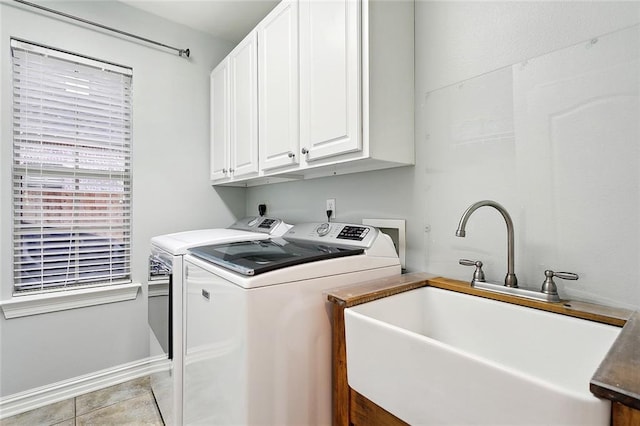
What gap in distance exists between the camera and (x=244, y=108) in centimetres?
207

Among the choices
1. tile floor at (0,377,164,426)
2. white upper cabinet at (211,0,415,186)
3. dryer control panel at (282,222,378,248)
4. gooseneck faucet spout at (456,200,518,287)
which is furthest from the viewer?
tile floor at (0,377,164,426)

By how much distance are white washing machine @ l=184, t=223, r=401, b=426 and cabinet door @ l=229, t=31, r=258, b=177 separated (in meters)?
0.81

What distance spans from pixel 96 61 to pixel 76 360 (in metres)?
2.02

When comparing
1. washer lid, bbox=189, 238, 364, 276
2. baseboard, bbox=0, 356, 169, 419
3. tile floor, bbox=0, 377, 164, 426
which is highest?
washer lid, bbox=189, 238, 364, 276

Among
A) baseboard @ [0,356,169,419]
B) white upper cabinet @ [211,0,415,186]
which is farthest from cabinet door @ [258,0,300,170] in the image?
baseboard @ [0,356,169,419]

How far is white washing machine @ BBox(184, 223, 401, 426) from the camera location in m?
1.04

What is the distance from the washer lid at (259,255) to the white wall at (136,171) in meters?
1.10

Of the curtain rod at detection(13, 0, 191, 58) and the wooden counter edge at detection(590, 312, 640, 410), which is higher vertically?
the curtain rod at detection(13, 0, 191, 58)

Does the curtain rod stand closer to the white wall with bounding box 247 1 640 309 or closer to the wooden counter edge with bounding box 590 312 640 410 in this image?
the white wall with bounding box 247 1 640 309

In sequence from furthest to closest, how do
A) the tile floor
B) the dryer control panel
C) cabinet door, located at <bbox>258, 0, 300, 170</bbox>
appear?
the tile floor < cabinet door, located at <bbox>258, 0, 300, 170</bbox> < the dryer control panel

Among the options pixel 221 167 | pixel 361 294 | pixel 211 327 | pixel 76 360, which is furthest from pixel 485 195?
pixel 76 360

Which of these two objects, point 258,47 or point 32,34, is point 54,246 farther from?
point 258,47

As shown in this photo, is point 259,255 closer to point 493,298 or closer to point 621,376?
point 493,298

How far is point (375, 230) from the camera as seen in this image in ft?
4.81
